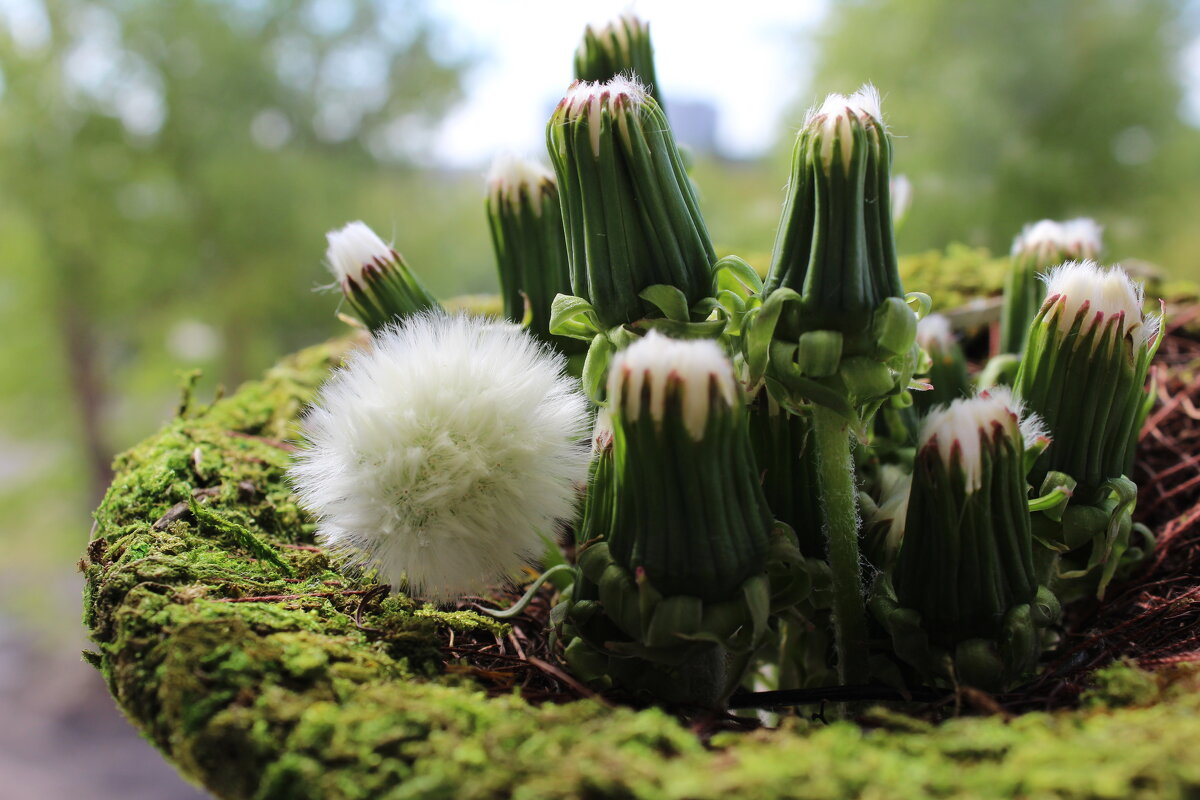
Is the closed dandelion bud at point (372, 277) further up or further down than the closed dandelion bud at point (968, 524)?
further up

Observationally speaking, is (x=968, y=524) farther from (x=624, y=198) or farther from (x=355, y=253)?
(x=355, y=253)

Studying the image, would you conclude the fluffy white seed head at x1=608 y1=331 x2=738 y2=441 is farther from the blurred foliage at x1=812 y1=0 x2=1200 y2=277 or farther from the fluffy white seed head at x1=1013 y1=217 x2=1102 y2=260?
the blurred foliage at x1=812 y1=0 x2=1200 y2=277

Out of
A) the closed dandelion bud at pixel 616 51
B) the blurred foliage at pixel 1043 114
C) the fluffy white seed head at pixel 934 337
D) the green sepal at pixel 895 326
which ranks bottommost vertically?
the green sepal at pixel 895 326

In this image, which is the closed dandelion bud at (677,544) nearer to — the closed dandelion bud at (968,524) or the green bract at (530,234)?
the closed dandelion bud at (968,524)

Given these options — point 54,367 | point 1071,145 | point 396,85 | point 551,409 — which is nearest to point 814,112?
point 551,409

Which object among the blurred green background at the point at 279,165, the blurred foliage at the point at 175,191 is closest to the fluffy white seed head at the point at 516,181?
the blurred green background at the point at 279,165

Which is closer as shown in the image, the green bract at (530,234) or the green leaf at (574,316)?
the green leaf at (574,316)

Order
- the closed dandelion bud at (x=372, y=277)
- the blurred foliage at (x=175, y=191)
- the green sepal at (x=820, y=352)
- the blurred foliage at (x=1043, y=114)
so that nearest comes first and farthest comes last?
the green sepal at (x=820, y=352), the closed dandelion bud at (x=372, y=277), the blurred foliage at (x=1043, y=114), the blurred foliage at (x=175, y=191)

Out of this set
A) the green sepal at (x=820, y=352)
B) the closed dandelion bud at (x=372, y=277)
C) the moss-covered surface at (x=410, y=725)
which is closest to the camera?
the moss-covered surface at (x=410, y=725)
